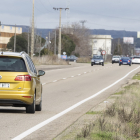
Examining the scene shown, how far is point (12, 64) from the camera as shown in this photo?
35.5ft

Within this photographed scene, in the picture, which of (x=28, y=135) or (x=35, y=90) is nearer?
(x=28, y=135)

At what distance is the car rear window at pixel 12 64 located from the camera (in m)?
10.7

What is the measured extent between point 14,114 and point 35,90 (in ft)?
2.54

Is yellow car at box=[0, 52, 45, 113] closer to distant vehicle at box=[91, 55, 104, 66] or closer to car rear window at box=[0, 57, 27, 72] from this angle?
car rear window at box=[0, 57, 27, 72]

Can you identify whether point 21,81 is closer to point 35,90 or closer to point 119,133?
point 35,90

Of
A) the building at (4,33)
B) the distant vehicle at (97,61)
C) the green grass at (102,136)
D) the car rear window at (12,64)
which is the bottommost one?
the distant vehicle at (97,61)

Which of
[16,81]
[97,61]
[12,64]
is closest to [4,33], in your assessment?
[97,61]

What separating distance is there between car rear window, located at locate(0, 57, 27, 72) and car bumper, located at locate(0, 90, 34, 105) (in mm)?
513

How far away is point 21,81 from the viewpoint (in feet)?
35.1

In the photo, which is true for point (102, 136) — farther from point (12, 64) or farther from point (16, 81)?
point (12, 64)

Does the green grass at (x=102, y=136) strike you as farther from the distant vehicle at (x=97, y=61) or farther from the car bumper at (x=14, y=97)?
the distant vehicle at (x=97, y=61)

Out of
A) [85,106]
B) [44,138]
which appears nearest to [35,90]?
[85,106]

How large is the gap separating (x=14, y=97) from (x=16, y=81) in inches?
14.6

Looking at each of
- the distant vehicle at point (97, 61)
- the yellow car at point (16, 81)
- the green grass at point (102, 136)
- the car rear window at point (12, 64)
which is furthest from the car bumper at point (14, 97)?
the distant vehicle at point (97, 61)
